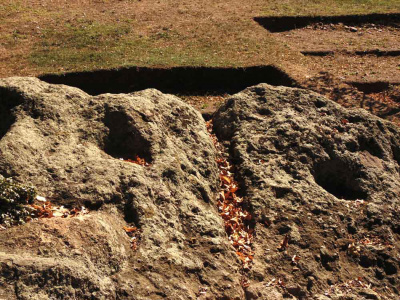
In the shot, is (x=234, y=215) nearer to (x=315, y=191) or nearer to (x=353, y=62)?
(x=315, y=191)

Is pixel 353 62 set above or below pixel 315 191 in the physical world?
→ below

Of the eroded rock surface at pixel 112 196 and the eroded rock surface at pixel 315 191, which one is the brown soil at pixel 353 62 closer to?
the eroded rock surface at pixel 315 191

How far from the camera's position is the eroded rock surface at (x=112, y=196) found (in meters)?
6.23

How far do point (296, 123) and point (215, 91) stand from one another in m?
4.68

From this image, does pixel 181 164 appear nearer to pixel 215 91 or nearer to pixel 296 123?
pixel 296 123

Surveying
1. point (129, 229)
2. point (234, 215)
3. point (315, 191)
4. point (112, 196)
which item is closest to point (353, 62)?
point (315, 191)

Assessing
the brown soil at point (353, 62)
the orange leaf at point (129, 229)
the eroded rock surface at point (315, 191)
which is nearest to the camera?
the orange leaf at point (129, 229)

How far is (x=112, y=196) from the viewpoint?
25.0 feet

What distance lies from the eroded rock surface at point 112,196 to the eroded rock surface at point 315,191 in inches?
29.9

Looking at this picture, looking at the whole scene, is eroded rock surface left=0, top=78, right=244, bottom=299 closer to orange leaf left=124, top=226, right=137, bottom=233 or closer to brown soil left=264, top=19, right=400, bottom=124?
orange leaf left=124, top=226, right=137, bottom=233

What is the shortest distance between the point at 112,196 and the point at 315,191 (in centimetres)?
372

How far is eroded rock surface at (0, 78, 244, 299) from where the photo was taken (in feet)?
20.5

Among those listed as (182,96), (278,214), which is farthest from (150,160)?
(182,96)

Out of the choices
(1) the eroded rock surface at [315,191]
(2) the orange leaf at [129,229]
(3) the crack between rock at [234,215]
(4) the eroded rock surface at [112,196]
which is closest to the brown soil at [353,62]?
(1) the eroded rock surface at [315,191]
